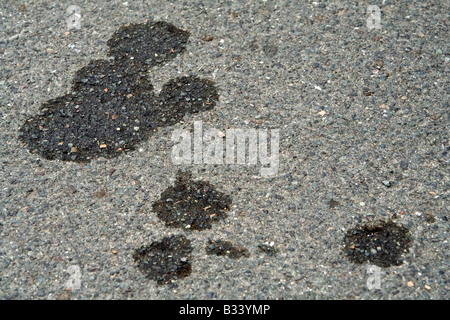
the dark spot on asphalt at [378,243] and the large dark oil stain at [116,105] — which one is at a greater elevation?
the large dark oil stain at [116,105]

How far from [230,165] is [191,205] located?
334 millimetres

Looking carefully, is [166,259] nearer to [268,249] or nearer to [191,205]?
[191,205]

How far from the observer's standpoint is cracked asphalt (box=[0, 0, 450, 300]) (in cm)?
255

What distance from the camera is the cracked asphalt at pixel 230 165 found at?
8.37 ft

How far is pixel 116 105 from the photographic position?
3.24 metres

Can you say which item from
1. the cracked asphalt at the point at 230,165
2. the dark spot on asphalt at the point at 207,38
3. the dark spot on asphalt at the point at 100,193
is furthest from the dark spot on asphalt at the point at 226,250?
the dark spot on asphalt at the point at 207,38

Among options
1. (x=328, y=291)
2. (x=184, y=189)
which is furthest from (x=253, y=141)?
(x=328, y=291)

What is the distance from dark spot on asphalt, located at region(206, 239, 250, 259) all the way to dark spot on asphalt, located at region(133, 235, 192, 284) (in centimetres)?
10

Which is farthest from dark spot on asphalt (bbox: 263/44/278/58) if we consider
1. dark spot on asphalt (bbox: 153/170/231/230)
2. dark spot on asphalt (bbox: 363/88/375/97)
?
dark spot on asphalt (bbox: 153/170/231/230)

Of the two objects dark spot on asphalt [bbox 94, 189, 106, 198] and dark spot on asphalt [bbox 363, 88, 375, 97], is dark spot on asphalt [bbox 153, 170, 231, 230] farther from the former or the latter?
dark spot on asphalt [bbox 363, 88, 375, 97]

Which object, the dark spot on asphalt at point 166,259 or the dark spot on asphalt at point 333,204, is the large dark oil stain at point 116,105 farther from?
the dark spot on asphalt at point 333,204

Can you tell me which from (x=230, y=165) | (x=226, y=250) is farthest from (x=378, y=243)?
(x=230, y=165)

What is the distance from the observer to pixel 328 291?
2.47m

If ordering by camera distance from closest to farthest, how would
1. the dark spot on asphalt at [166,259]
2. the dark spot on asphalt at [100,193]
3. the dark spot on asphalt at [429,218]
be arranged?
the dark spot on asphalt at [166,259], the dark spot on asphalt at [429,218], the dark spot on asphalt at [100,193]
